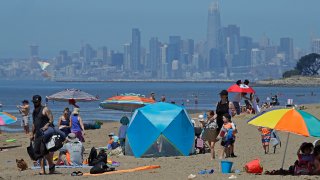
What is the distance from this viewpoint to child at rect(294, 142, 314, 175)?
43.2ft

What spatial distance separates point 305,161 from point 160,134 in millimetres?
5117

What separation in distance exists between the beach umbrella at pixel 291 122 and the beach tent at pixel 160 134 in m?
4.64

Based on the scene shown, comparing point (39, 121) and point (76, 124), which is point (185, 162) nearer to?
point (76, 124)

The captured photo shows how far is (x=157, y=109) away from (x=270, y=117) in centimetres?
535

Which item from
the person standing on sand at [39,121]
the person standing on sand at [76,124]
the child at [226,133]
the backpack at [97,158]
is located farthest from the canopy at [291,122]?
the person standing on sand at [76,124]

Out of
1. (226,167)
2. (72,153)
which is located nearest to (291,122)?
(226,167)

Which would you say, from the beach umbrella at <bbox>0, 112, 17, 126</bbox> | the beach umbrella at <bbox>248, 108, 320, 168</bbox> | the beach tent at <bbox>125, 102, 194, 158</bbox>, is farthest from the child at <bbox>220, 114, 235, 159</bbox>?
the beach umbrella at <bbox>0, 112, 17, 126</bbox>

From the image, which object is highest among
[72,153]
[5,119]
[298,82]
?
[5,119]

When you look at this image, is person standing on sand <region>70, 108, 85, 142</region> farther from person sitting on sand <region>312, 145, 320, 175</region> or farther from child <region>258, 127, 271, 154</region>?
person sitting on sand <region>312, 145, 320, 175</region>

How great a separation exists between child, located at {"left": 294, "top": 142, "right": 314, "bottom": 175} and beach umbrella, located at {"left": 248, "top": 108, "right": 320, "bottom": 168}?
16.0 inches

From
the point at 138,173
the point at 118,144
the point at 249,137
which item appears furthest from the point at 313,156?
the point at 249,137

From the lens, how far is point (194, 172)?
1409 centimetres

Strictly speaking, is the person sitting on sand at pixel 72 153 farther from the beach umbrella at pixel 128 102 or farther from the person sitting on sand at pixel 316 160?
the beach umbrella at pixel 128 102

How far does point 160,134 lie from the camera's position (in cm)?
1773
